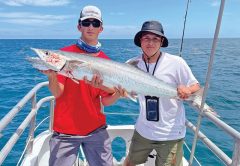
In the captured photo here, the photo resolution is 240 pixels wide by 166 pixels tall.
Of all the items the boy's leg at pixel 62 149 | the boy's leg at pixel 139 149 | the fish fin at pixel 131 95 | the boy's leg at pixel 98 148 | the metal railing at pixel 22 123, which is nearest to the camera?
the metal railing at pixel 22 123

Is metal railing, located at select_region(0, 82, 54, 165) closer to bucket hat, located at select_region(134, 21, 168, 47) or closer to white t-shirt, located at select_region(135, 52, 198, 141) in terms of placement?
white t-shirt, located at select_region(135, 52, 198, 141)

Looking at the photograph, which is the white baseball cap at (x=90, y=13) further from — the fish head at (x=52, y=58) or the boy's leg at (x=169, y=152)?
the boy's leg at (x=169, y=152)

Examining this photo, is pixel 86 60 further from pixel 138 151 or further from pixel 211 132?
pixel 211 132

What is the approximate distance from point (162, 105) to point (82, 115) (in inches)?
36.3

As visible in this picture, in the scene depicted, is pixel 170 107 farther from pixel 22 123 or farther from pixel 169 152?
pixel 22 123

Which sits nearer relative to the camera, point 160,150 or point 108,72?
point 108,72

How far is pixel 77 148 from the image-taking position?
3223 mm

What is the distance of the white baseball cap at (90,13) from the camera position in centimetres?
323

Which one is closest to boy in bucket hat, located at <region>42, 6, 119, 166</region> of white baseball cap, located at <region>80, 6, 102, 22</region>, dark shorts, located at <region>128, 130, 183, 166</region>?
white baseball cap, located at <region>80, 6, 102, 22</region>

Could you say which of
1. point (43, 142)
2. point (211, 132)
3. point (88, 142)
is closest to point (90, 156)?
point (88, 142)

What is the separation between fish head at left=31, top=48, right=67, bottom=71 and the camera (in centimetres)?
301

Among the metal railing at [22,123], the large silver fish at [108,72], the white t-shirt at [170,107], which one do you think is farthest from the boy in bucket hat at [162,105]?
the metal railing at [22,123]

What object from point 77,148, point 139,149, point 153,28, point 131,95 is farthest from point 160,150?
point 153,28

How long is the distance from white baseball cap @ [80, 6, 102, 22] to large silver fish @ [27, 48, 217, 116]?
434 millimetres
